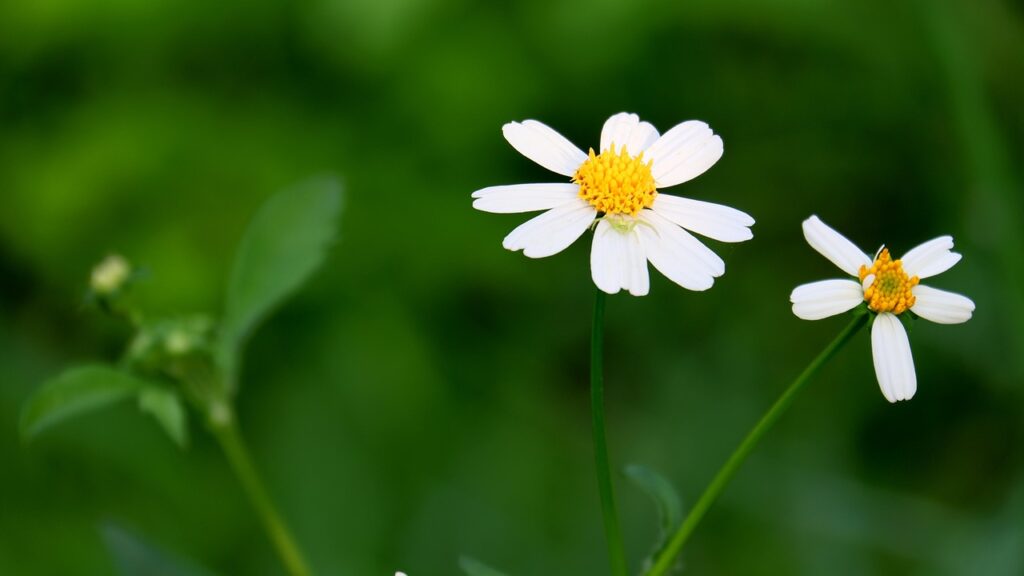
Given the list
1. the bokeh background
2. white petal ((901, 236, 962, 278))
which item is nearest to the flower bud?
white petal ((901, 236, 962, 278))

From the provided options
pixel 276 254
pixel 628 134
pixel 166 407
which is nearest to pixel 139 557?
pixel 166 407

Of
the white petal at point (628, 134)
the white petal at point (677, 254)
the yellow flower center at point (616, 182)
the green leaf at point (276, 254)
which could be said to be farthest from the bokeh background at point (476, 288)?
the white petal at point (677, 254)

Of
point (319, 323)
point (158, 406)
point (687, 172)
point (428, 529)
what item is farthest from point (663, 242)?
point (319, 323)

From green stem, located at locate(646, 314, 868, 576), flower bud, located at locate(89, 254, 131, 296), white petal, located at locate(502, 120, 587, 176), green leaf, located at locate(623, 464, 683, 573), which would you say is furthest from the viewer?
flower bud, located at locate(89, 254, 131, 296)

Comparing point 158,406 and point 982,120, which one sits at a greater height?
point 982,120

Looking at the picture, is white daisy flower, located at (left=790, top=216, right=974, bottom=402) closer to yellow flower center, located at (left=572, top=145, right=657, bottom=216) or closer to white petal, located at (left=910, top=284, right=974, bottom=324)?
white petal, located at (left=910, top=284, right=974, bottom=324)

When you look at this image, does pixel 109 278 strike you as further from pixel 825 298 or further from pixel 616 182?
pixel 825 298

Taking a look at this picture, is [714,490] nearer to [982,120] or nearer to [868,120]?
[982,120]
